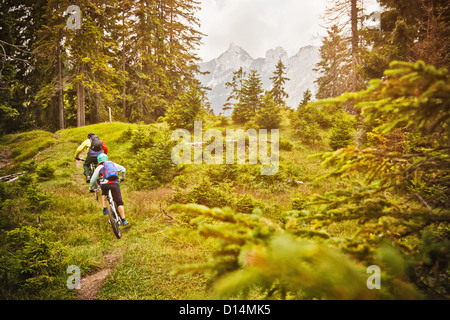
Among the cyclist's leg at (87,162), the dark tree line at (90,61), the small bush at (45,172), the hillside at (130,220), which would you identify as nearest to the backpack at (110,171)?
the hillside at (130,220)

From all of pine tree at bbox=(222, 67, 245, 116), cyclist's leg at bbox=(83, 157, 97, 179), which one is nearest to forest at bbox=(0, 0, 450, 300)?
cyclist's leg at bbox=(83, 157, 97, 179)

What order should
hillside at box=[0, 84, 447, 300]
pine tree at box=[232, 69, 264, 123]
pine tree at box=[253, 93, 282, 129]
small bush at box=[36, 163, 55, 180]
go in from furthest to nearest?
1. pine tree at box=[232, 69, 264, 123]
2. pine tree at box=[253, 93, 282, 129]
3. small bush at box=[36, 163, 55, 180]
4. hillside at box=[0, 84, 447, 300]

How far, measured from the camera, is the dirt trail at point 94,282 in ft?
13.7

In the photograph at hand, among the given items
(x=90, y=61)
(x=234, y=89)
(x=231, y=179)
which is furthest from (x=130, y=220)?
(x=234, y=89)

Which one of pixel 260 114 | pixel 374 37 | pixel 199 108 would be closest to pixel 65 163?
pixel 199 108

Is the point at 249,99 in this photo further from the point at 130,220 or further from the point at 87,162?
the point at 130,220

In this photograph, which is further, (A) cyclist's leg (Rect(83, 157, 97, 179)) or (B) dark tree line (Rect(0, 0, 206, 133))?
(B) dark tree line (Rect(0, 0, 206, 133))

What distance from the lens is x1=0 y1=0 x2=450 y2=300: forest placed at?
1.62 metres

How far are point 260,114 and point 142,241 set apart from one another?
1444 cm

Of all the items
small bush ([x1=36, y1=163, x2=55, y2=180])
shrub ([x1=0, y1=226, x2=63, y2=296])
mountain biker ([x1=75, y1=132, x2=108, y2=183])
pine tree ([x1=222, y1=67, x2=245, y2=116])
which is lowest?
shrub ([x1=0, y1=226, x2=63, y2=296])

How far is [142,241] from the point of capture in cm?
612

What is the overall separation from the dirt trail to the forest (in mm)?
189

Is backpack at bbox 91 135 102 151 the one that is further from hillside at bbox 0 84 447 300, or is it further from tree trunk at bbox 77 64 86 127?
tree trunk at bbox 77 64 86 127

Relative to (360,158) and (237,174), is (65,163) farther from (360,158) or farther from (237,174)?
(360,158)
